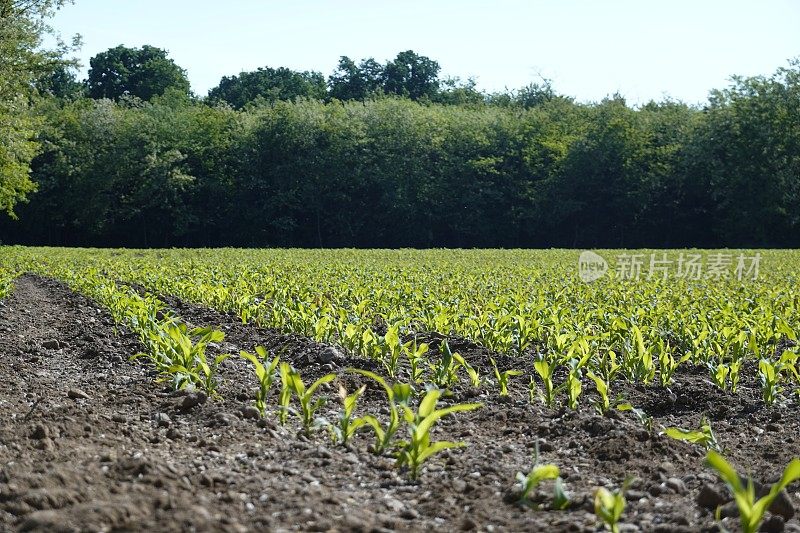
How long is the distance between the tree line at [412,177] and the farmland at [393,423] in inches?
1348

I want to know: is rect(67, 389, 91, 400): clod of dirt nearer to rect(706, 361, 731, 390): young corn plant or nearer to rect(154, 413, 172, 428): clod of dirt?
rect(154, 413, 172, 428): clod of dirt

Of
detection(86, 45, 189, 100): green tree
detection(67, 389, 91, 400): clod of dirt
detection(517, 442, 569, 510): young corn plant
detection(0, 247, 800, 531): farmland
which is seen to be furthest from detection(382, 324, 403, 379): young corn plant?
detection(86, 45, 189, 100): green tree

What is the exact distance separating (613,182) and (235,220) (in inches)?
800

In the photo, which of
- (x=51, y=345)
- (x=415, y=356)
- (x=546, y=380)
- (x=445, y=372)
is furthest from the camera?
(x=51, y=345)

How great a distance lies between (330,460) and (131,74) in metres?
72.6

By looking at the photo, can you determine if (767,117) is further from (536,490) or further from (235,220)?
(536,490)

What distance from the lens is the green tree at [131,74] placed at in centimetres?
6950

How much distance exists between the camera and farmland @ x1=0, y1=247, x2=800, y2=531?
288 cm

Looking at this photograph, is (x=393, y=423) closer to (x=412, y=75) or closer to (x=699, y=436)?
(x=699, y=436)

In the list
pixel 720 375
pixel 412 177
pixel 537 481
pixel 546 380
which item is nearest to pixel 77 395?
pixel 546 380

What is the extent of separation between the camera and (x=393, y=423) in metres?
3.75

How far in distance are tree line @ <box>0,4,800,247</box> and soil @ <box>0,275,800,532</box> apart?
3750 cm

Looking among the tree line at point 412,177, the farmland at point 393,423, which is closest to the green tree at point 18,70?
the tree line at point 412,177

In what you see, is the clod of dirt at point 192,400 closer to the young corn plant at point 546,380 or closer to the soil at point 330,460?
the soil at point 330,460
